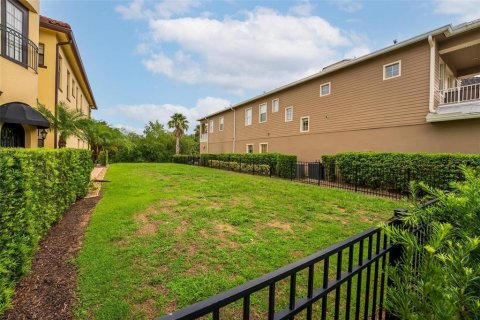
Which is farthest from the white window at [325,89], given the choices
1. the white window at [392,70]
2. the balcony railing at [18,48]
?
the balcony railing at [18,48]

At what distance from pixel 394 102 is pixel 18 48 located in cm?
1466

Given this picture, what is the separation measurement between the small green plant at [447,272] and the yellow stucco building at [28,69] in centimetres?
908

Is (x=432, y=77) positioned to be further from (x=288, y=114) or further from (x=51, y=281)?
(x=51, y=281)

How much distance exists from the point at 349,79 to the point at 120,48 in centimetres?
1412

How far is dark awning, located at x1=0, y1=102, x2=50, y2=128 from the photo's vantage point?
6994 millimetres

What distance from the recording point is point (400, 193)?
9.71 m

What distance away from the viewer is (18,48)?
25.8ft

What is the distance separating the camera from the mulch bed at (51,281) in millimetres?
2916

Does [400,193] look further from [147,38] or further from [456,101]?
[147,38]

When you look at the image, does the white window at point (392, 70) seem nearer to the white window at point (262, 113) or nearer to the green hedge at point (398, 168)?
the green hedge at point (398, 168)

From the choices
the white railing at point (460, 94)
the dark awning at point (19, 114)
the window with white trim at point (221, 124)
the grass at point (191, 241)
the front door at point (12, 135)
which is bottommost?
the grass at point (191, 241)

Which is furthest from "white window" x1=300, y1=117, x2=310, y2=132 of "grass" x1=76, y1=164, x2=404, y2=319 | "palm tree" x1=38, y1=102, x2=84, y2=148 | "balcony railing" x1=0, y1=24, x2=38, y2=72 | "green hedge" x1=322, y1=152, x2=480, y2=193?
"balcony railing" x1=0, y1=24, x2=38, y2=72

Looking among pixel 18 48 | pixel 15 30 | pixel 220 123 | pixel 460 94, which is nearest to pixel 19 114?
pixel 18 48

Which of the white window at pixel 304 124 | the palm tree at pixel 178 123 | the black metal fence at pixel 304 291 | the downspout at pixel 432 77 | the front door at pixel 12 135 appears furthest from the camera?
the palm tree at pixel 178 123
